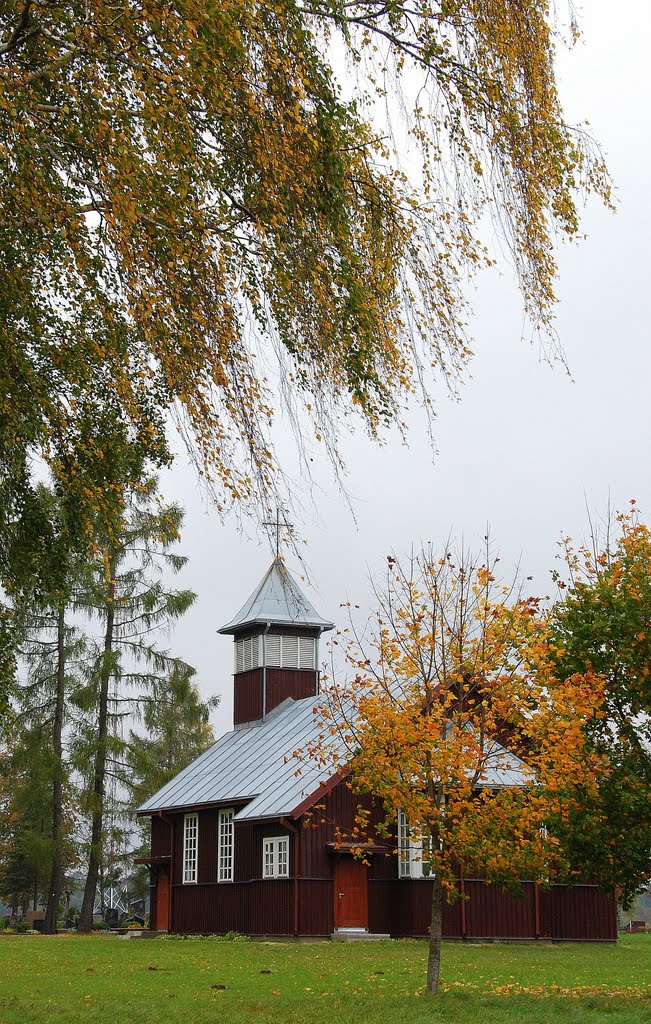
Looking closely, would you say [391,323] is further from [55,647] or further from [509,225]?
[55,647]

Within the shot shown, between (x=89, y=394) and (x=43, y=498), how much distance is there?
5.14 meters

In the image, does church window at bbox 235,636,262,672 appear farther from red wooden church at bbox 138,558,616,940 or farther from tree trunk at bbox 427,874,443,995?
tree trunk at bbox 427,874,443,995

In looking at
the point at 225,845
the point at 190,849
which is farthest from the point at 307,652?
the point at 225,845

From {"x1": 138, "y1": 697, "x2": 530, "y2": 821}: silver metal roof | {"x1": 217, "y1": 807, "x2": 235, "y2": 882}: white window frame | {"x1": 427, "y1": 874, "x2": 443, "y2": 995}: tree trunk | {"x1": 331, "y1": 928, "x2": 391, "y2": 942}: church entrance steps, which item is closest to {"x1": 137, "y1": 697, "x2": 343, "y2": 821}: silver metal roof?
{"x1": 138, "y1": 697, "x2": 530, "y2": 821}: silver metal roof

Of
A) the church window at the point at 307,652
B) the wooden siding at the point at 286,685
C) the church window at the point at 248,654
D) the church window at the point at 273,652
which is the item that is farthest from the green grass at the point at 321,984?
the church window at the point at 307,652

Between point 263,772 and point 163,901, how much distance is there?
6.54 m

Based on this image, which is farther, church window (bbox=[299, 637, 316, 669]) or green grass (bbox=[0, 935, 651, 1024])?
church window (bbox=[299, 637, 316, 669])

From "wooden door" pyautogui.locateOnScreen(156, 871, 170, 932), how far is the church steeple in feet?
15.9

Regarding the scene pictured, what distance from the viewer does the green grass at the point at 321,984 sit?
11930mm

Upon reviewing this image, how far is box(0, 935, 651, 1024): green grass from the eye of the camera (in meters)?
11.9

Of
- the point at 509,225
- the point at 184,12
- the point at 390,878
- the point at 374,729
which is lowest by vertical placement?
the point at 390,878

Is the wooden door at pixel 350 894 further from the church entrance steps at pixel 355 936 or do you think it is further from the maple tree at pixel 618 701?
the maple tree at pixel 618 701

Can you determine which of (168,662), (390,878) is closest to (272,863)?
(390,878)

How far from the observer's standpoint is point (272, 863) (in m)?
26.5
